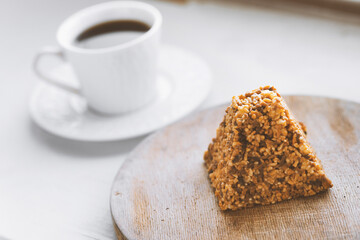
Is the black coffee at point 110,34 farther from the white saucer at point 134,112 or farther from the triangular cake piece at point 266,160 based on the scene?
the triangular cake piece at point 266,160

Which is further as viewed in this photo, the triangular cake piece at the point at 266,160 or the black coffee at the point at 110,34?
the black coffee at the point at 110,34

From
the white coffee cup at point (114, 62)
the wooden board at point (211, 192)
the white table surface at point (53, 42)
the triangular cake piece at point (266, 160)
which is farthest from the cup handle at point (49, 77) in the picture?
the triangular cake piece at point (266, 160)

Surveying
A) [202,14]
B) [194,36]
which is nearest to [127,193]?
[194,36]

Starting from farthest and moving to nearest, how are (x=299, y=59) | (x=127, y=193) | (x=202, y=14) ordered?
1. (x=202, y=14)
2. (x=299, y=59)
3. (x=127, y=193)

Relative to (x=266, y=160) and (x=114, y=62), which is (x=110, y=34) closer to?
(x=114, y=62)

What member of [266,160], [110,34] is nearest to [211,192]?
[266,160]

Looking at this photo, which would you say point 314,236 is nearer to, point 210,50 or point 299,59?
point 299,59
